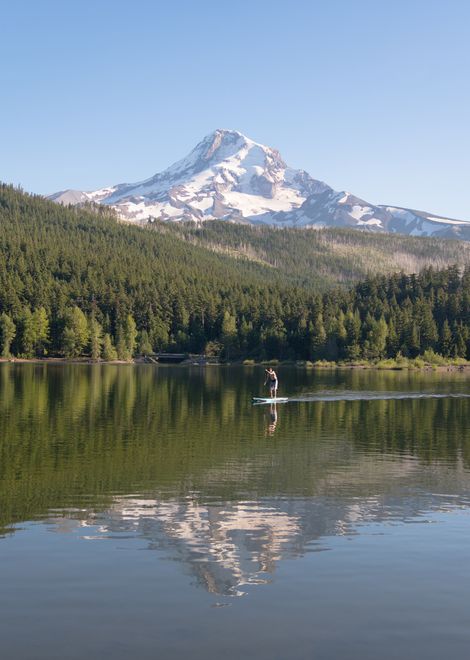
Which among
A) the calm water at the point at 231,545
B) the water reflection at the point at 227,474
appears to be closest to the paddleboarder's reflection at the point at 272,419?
the water reflection at the point at 227,474

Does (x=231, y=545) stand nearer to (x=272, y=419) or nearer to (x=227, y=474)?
(x=227, y=474)

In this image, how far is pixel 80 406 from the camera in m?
74.2

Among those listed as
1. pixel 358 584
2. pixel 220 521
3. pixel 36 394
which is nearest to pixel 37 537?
pixel 220 521

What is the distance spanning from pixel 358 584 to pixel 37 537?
11.0m

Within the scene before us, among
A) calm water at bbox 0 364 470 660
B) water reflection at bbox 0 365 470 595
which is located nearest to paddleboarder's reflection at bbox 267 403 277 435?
water reflection at bbox 0 365 470 595

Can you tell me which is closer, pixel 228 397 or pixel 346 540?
pixel 346 540

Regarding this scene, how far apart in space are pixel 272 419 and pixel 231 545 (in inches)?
1619

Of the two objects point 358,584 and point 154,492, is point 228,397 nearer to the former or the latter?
point 154,492

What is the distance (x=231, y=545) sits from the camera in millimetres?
25828

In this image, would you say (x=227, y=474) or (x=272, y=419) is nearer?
(x=227, y=474)

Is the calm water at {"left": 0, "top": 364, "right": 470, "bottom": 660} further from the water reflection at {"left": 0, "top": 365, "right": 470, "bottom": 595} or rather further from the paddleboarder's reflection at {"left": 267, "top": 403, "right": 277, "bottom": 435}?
the paddleboarder's reflection at {"left": 267, "top": 403, "right": 277, "bottom": 435}

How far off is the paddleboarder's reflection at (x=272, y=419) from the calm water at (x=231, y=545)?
2.90 m

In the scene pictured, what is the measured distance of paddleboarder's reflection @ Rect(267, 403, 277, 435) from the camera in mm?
58300

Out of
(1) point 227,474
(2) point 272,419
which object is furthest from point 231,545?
(2) point 272,419
